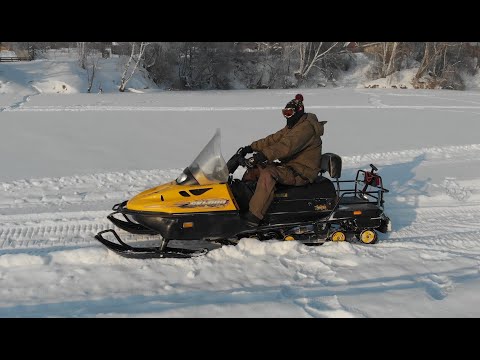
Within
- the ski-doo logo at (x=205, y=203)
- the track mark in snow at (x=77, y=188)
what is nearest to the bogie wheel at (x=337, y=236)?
the ski-doo logo at (x=205, y=203)

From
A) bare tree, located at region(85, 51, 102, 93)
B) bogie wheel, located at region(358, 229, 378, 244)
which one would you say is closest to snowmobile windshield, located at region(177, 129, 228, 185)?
bogie wheel, located at region(358, 229, 378, 244)

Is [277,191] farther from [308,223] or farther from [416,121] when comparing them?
[416,121]

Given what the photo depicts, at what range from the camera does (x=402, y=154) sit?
848 centimetres

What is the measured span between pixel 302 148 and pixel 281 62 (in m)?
33.9

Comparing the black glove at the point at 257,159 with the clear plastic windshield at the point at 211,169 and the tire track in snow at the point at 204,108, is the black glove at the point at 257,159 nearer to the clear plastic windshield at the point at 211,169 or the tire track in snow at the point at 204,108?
the clear plastic windshield at the point at 211,169

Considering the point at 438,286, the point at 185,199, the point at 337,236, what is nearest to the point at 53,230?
the point at 185,199

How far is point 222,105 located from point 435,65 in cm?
2463

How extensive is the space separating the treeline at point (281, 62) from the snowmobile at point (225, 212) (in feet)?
92.4

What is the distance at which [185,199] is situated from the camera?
3.94 m

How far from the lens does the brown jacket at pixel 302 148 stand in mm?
4184

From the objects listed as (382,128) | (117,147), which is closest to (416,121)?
(382,128)

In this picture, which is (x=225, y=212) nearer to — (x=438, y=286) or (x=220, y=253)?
(x=220, y=253)

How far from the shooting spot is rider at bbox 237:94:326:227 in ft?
13.4

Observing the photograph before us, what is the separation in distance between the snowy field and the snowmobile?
0.53 ft
